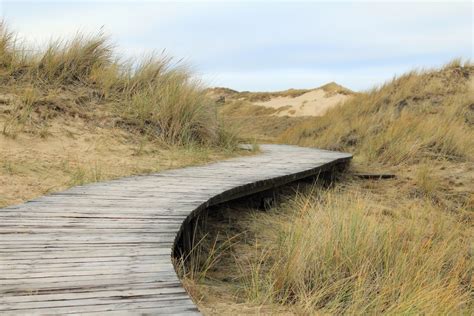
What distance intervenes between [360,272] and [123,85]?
673 centimetres

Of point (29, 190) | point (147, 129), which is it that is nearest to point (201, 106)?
point (147, 129)

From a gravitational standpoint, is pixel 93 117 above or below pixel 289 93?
below

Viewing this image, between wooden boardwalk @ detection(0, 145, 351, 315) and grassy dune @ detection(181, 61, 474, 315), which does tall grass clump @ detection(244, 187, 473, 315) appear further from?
wooden boardwalk @ detection(0, 145, 351, 315)

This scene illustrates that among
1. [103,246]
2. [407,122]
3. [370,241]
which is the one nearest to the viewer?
[103,246]

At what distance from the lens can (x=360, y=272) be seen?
3.24 m

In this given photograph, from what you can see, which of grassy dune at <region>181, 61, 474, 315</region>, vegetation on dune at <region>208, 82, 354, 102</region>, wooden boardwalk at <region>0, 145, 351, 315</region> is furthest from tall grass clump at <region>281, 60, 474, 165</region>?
vegetation on dune at <region>208, 82, 354, 102</region>

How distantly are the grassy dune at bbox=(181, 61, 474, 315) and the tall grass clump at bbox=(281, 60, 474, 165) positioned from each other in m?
0.04

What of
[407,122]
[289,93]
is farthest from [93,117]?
[289,93]

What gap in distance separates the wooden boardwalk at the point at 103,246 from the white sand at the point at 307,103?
72.6 feet

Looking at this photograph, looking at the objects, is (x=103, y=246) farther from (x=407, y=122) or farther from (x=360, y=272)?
(x=407, y=122)

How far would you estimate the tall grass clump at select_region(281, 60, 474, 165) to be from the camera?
9.34 m

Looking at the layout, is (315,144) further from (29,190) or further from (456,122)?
(29,190)

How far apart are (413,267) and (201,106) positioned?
5.64m

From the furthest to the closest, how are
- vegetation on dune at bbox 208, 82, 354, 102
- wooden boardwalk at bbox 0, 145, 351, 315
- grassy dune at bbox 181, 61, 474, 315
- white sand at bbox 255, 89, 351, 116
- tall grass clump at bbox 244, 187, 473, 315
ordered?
vegetation on dune at bbox 208, 82, 354, 102
white sand at bbox 255, 89, 351, 116
grassy dune at bbox 181, 61, 474, 315
tall grass clump at bbox 244, 187, 473, 315
wooden boardwalk at bbox 0, 145, 351, 315
